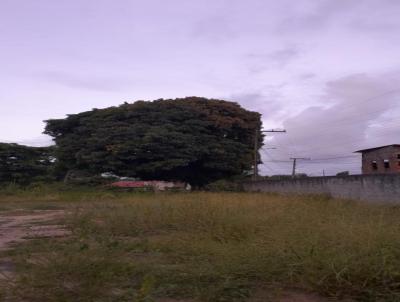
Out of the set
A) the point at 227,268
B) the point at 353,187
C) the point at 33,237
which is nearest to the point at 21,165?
the point at 353,187

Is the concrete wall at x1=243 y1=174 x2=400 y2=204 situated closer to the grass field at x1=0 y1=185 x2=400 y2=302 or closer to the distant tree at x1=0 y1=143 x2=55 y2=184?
the grass field at x1=0 y1=185 x2=400 y2=302

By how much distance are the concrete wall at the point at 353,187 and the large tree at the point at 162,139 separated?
201 inches

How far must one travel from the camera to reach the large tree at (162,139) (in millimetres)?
26500

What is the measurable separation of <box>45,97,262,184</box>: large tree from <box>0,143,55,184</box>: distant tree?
15.4 feet

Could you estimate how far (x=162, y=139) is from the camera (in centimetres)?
2623

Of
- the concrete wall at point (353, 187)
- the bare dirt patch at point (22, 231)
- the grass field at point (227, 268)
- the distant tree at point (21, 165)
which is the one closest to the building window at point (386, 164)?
the concrete wall at point (353, 187)

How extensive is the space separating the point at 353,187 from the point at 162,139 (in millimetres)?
11817

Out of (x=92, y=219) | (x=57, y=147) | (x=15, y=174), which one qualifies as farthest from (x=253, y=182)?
(x=92, y=219)

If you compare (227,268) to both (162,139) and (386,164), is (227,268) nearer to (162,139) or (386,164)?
(162,139)

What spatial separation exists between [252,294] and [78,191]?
23433 mm

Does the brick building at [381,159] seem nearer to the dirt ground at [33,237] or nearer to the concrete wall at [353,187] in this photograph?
the concrete wall at [353,187]

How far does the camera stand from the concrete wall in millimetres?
15492

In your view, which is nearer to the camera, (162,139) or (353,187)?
(353,187)

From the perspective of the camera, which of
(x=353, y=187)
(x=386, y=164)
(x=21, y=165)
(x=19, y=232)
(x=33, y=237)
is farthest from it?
(x=21, y=165)
